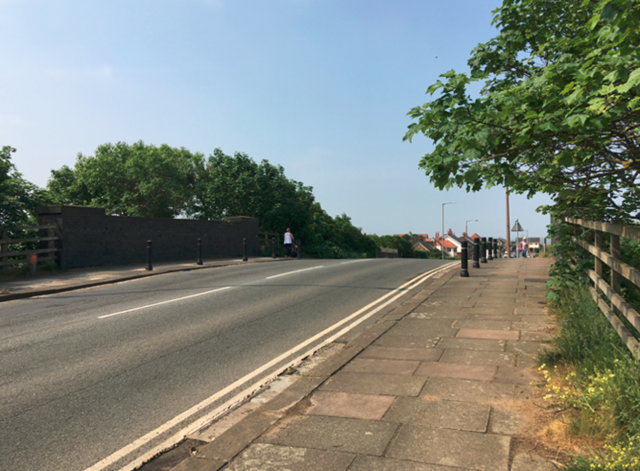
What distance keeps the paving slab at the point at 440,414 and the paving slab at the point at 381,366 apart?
867 mm

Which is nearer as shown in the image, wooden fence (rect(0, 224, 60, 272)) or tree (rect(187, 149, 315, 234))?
wooden fence (rect(0, 224, 60, 272))

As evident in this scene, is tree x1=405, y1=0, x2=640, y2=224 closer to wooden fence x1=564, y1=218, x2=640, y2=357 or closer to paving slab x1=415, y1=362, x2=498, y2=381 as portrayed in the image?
wooden fence x1=564, y1=218, x2=640, y2=357

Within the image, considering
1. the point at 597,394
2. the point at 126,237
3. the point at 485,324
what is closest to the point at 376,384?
the point at 597,394

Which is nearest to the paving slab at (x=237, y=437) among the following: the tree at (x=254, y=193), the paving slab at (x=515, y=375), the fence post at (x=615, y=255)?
the paving slab at (x=515, y=375)

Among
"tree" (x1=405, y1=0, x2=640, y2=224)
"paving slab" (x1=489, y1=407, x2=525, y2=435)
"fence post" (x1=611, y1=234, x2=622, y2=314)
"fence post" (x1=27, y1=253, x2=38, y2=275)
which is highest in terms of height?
"tree" (x1=405, y1=0, x2=640, y2=224)

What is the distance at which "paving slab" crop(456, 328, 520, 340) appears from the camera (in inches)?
250

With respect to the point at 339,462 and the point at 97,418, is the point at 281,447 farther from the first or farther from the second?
the point at 97,418

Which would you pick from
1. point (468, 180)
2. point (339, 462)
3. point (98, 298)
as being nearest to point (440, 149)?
point (468, 180)

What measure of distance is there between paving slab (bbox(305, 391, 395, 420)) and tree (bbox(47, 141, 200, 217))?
44.7 m

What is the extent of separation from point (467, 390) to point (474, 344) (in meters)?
1.80

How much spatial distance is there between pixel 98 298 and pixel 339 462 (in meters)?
9.51

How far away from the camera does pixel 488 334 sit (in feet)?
21.6

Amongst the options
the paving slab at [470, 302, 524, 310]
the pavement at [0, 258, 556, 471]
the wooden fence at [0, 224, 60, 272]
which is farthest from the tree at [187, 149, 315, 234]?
the pavement at [0, 258, 556, 471]

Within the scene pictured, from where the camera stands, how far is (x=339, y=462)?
3148 mm
